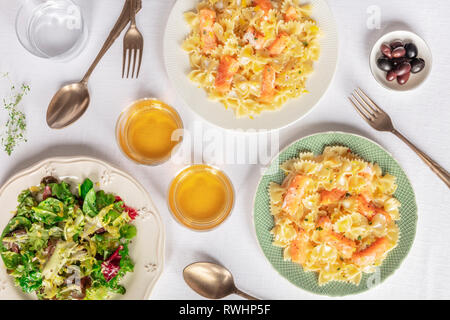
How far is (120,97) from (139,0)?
1.88 ft

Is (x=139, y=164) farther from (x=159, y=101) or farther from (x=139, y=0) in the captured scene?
(x=139, y=0)

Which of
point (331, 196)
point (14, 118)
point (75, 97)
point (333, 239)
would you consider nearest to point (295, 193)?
point (331, 196)

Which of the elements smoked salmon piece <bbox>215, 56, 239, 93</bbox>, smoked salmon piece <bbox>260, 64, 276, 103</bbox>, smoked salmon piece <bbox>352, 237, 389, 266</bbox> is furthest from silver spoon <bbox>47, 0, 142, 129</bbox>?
smoked salmon piece <bbox>352, 237, 389, 266</bbox>

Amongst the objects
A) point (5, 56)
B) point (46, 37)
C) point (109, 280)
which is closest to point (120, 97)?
point (46, 37)

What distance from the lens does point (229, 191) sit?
206 cm

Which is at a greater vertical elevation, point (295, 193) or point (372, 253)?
point (295, 193)

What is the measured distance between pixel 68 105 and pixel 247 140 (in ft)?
3.47

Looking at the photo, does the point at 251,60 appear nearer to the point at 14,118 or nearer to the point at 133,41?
the point at 133,41

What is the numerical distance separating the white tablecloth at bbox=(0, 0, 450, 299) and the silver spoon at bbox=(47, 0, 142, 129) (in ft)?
0.15

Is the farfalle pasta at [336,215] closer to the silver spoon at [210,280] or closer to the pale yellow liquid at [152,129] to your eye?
the silver spoon at [210,280]

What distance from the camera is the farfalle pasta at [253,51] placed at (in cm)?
198

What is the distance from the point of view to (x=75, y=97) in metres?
2.08

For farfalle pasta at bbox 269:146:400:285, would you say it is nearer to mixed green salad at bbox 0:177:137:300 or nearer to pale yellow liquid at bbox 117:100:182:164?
pale yellow liquid at bbox 117:100:182:164

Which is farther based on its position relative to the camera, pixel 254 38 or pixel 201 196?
pixel 201 196
